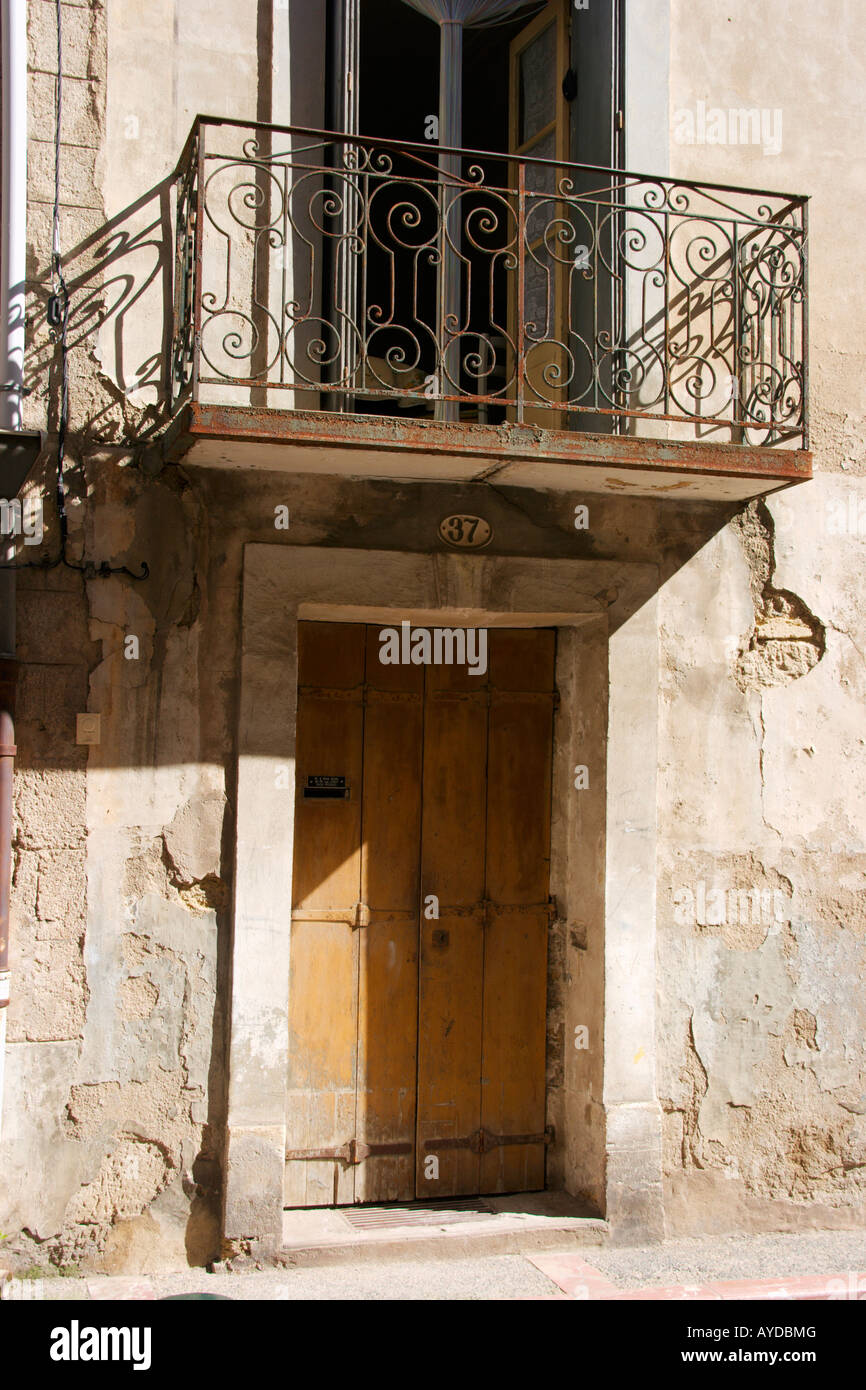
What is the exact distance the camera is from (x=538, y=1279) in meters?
5.49

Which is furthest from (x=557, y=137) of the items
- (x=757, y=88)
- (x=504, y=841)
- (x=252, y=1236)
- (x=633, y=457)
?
(x=252, y=1236)

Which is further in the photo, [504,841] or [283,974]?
[504,841]

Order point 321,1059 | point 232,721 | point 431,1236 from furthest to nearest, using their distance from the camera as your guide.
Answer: point 321,1059 → point 431,1236 → point 232,721

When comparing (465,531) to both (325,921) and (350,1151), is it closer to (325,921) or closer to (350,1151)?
(325,921)

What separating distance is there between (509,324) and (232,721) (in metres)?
2.51

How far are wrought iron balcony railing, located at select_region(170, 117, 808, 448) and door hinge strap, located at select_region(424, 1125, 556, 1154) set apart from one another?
351cm

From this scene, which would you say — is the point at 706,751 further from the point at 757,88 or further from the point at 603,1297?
the point at 757,88

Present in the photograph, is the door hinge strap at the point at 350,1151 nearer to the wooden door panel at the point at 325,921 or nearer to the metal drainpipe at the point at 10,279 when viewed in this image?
the wooden door panel at the point at 325,921

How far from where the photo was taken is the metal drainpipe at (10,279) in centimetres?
511

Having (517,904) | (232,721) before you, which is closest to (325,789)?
(232,721)

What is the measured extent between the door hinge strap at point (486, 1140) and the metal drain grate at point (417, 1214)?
0.25 metres

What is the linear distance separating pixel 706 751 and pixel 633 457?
62.7 inches

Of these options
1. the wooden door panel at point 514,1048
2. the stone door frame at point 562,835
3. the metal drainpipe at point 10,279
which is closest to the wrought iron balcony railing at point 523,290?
the metal drainpipe at point 10,279

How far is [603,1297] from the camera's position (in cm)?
533
